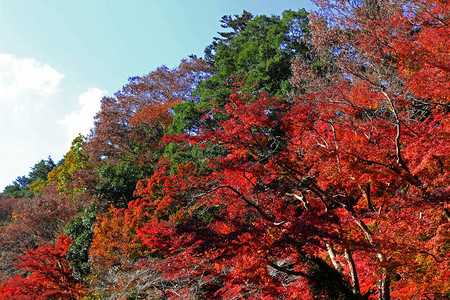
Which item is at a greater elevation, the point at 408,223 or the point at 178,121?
the point at 178,121

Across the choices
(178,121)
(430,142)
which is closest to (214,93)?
(178,121)

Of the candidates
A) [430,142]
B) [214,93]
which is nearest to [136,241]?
[214,93]

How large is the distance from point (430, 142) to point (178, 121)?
42.0ft

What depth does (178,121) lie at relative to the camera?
17.0 m

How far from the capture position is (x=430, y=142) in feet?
18.7

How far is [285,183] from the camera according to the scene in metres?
7.37

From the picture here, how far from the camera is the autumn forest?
6.12 m

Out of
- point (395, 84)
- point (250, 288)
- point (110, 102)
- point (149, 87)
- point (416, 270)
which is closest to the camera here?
point (416, 270)

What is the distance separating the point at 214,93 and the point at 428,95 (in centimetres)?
1024

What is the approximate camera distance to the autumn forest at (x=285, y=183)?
612cm

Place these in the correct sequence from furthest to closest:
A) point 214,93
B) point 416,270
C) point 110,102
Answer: point 110,102
point 214,93
point 416,270

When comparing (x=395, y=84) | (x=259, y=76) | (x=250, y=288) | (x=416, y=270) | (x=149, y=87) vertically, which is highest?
(x=149, y=87)

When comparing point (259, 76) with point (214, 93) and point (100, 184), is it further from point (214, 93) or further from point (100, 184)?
point (100, 184)

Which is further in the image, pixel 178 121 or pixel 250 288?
pixel 178 121
